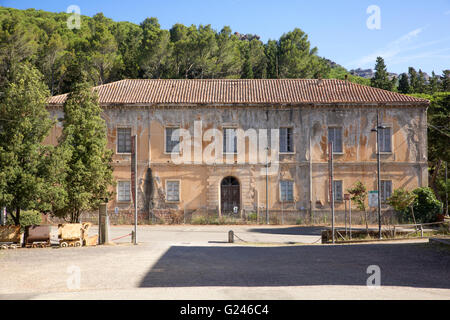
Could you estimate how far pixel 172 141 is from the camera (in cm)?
3059

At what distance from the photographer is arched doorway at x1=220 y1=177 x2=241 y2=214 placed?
100 ft

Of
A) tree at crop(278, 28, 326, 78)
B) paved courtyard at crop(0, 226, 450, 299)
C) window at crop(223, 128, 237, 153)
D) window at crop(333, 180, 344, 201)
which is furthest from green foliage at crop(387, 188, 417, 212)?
tree at crop(278, 28, 326, 78)

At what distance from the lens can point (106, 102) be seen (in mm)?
30359

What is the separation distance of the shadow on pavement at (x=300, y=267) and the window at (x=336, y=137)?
15178mm

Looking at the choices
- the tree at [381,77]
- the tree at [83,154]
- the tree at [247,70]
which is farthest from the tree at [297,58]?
the tree at [83,154]

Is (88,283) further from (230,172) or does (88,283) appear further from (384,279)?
(230,172)

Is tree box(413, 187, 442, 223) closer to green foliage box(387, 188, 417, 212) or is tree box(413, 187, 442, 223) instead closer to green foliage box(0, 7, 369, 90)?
green foliage box(387, 188, 417, 212)

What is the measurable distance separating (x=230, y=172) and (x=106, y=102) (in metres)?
8.98

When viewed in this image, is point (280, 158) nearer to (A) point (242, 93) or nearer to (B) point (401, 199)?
(A) point (242, 93)

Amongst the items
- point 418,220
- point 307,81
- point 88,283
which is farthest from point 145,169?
Result: point 88,283

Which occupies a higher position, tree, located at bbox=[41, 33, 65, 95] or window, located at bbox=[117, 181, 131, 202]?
tree, located at bbox=[41, 33, 65, 95]

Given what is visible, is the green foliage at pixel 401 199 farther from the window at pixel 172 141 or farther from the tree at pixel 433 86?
the tree at pixel 433 86

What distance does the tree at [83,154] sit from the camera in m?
19.5

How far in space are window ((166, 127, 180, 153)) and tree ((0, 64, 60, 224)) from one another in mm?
12598
